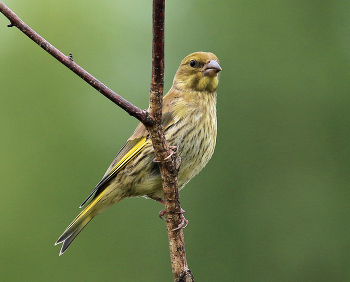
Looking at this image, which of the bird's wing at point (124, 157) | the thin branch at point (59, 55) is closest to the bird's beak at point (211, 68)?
the bird's wing at point (124, 157)

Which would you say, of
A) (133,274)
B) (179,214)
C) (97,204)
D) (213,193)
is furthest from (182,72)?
(133,274)

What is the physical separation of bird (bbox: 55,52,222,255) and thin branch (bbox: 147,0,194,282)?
2.51 ft

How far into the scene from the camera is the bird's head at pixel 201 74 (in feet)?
15.4

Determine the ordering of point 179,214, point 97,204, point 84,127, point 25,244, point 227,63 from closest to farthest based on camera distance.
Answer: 1. point 179,214
2. point 97,204
3. point 25,244
4. point 227,63
5. point 84,127

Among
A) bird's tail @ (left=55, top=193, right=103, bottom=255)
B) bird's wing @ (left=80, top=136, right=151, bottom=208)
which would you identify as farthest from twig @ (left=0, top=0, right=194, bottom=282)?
bird's tail @ (left=55, top=193, right=103, bottom=255)

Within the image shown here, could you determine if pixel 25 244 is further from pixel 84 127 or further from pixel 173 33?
pixel 173 33

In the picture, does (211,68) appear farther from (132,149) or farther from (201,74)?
(132,149)

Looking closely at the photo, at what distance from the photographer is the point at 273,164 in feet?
24.9

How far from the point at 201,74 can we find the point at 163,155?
187 centimetres

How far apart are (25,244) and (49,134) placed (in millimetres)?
1881

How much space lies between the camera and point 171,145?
4043 millimetres

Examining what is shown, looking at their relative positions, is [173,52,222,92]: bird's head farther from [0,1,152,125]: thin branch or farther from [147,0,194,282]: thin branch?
[0,1,152,125]: thin branch

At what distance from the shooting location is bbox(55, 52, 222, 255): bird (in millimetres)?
4145

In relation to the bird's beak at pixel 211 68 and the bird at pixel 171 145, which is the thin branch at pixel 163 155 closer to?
the bird at pixel 171 145
